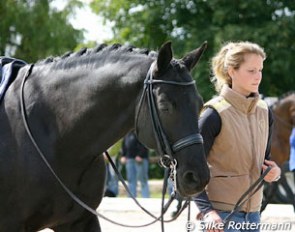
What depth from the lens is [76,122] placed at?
4.68 meters

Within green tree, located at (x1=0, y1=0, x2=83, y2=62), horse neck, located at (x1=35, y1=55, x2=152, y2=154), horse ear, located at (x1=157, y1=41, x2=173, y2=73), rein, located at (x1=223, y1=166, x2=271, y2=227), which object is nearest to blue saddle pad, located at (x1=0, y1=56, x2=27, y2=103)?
horse neck, located at (x1=35, y1=55, x2=152, y2=154)

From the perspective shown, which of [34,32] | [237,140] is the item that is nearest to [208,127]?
[237,140]

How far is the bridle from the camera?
420cm

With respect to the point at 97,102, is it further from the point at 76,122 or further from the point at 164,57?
the point at 164,57

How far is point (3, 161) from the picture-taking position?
4652 millimetres

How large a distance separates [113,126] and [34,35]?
18231 mm

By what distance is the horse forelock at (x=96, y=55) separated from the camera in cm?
470

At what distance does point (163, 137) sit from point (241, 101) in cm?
64

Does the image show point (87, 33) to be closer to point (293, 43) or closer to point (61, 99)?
point (293, 43)

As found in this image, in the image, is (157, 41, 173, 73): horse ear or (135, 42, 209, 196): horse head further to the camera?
(157, 41, 173, 73): horse ear

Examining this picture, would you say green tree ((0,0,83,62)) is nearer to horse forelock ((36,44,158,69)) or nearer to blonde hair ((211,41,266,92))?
horse forelock ((36,44,158,69))

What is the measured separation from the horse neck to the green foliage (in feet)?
49.8

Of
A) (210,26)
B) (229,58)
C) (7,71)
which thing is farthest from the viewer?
(210,26)

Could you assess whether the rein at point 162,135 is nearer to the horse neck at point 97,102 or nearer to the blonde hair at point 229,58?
the horse neck at point 97,102
